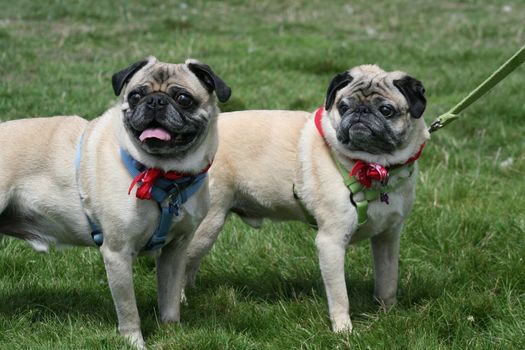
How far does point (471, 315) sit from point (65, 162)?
2435 millimetres

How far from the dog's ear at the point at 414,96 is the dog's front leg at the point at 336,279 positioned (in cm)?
81

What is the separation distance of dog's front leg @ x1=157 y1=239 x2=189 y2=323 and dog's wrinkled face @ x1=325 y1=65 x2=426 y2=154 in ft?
3.81

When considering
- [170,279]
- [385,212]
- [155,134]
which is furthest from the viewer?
[170,279]

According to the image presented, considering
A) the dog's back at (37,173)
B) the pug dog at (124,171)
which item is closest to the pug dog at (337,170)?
the pug dog at (124,171)

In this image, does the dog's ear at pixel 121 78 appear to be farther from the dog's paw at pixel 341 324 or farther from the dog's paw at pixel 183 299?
the dog's paw at pixel 341 324

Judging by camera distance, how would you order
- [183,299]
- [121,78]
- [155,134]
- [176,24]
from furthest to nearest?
[176,24] < [183,299] < [121,78] < [155,134]

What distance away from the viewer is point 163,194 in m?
4.35

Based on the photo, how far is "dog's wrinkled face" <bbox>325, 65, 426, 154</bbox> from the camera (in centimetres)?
454

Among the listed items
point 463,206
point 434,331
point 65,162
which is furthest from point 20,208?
point 463,206

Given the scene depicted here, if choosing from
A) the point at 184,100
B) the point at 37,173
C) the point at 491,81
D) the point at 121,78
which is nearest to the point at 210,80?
the point at 184,100

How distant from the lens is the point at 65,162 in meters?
4.57

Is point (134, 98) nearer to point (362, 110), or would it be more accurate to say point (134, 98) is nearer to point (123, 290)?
point (123, 290)

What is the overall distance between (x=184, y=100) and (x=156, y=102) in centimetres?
17

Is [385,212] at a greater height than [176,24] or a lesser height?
greater
